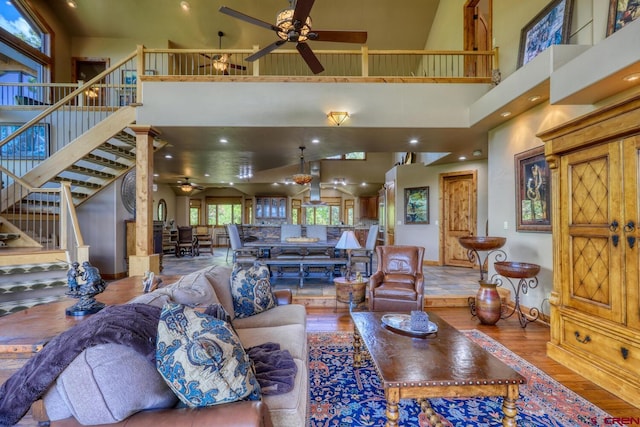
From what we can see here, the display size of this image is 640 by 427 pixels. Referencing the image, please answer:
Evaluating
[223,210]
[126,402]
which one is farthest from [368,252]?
[223,210]

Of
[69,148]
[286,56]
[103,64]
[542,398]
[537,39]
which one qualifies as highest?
[286,56]

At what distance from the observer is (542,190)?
12.4 feet

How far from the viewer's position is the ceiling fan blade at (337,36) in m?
3.39

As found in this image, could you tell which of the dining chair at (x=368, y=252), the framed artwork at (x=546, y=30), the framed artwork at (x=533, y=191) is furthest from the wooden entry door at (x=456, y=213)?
the framed artwork at (x=546, y=30)

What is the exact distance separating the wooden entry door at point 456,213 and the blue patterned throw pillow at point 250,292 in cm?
566

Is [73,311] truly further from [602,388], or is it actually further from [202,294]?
[602,388]

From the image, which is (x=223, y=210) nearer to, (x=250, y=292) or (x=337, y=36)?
(x=337, y=36)

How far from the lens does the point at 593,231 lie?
8.07ft

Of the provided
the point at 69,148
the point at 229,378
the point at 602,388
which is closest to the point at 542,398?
the point at 602,388

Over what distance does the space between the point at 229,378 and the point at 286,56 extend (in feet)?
30.2

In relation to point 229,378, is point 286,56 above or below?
above

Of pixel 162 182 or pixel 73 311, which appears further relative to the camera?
pixel 162 182

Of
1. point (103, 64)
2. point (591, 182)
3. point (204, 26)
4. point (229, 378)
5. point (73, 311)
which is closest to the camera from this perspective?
point (229, 378)

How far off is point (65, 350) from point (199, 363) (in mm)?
492
